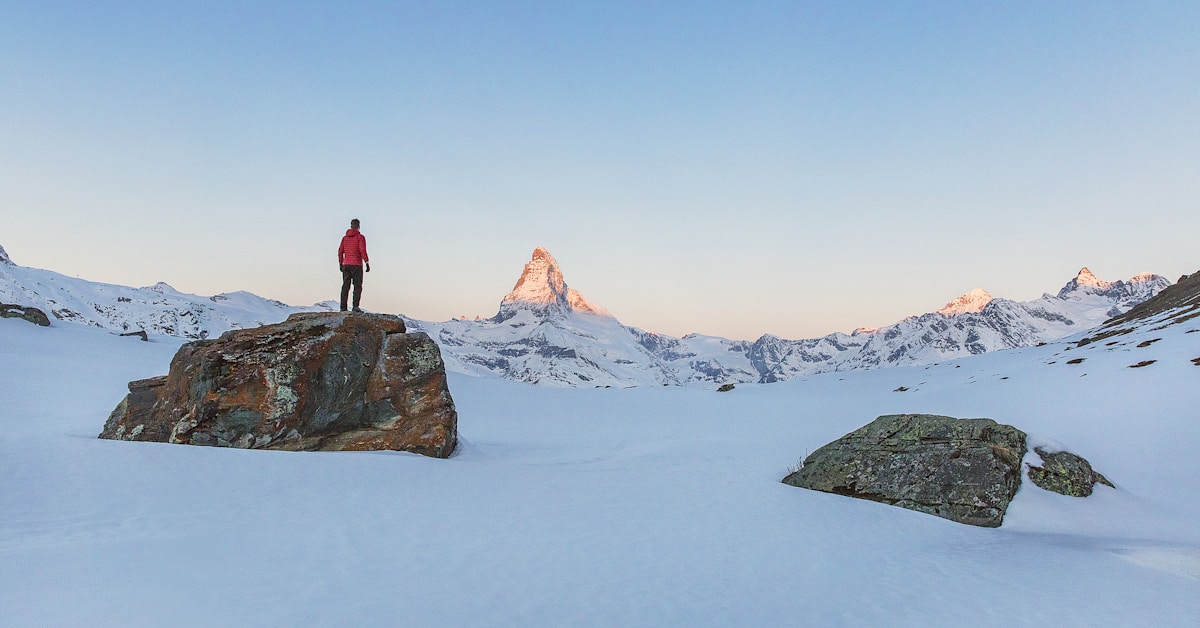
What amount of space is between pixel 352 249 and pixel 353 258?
28cm

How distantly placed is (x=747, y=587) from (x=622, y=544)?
1781 millimetres

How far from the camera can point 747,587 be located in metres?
5.35

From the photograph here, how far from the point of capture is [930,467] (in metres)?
9.79

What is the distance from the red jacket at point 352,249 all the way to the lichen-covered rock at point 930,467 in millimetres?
13772

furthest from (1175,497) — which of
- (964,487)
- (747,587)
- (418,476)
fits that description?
(418,476)

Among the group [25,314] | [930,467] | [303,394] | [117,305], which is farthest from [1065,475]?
[117,305]

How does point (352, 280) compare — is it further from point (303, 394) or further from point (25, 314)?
point (25, 314)

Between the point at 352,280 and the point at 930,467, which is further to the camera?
the point at 352,280

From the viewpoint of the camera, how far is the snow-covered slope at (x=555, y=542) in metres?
4.50

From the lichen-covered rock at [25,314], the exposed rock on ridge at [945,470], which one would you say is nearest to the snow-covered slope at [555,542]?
the exposed rock on ridge at [945,470]

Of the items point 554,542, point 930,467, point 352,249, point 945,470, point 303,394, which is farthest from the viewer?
point 352,249

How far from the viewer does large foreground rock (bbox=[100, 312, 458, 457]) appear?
11391 millimetres

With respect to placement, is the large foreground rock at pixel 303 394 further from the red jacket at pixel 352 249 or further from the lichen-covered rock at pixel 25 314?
the lichen-covered rock at pixel 25 314

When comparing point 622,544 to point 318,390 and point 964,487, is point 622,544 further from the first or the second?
point 318,390
